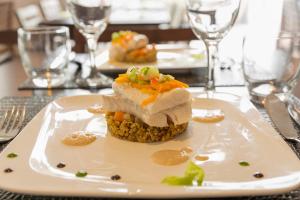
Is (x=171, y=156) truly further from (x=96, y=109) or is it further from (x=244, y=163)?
(x=96, y=109)

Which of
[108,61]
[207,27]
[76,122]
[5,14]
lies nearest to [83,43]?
[108,61]

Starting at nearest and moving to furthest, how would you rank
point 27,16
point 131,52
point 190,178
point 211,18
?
point 190,178
point 211,18
point 131,52
point 27,16

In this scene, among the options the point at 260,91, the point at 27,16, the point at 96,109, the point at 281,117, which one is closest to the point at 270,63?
the point at 260,91

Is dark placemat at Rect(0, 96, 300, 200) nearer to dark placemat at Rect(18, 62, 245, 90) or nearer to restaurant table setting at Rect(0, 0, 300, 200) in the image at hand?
restaurant table setting at Rect(0, 0, 300, 200)

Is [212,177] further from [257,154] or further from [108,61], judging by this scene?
[108,61]

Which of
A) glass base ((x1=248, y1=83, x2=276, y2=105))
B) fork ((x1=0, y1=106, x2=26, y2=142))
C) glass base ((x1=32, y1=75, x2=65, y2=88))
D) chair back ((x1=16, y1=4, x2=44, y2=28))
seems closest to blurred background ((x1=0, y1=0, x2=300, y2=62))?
chair back ((x1=16, y1=4, x2=44, y2=28))
